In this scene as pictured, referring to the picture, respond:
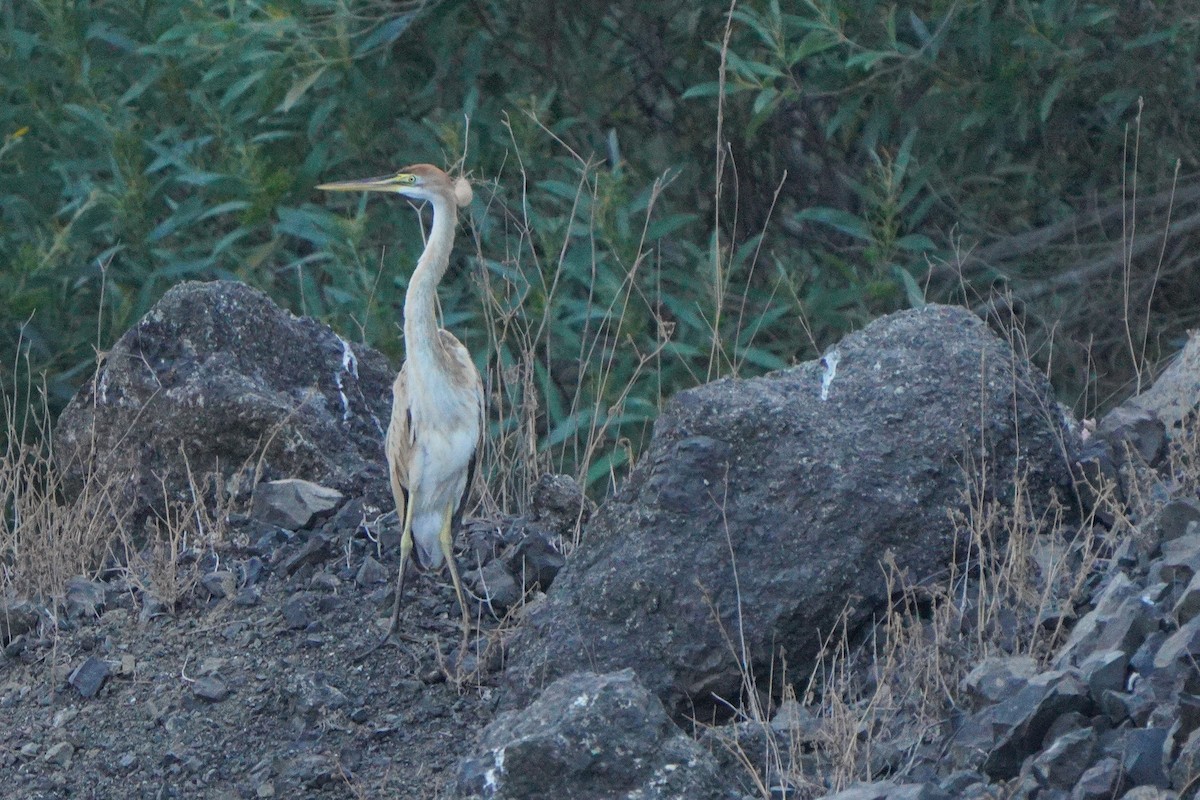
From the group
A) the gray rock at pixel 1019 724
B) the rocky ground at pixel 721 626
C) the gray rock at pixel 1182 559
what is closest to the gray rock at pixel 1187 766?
the rocky ground at pixel 721 626

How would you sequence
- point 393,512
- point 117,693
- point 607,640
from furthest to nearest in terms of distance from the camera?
point 393,512
point 117,693
point 607,640

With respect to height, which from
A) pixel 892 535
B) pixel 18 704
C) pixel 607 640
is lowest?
A: pixel 18 704

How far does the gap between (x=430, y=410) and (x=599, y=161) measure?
5.37 ft

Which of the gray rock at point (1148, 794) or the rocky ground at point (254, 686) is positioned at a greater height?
the gray rock at point (1148, 794)

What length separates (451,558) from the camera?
454cm

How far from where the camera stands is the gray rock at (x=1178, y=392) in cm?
430

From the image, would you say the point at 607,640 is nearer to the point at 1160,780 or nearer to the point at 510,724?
the point at 510,724

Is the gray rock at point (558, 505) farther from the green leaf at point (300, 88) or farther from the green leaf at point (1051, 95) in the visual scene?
the green leaf at point (1051, 95)

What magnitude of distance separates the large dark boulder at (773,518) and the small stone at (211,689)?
788 mm

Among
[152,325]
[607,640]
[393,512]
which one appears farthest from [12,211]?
[607,640]

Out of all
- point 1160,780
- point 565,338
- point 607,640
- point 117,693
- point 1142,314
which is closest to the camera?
point 1160,780

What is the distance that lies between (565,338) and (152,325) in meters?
1.54

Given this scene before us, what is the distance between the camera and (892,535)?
3881 millimetres

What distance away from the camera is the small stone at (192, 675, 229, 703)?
4.20m
